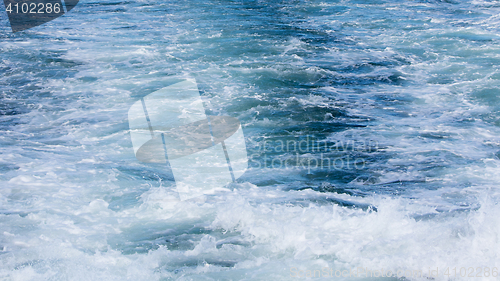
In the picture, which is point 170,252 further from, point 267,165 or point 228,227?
point 267,165

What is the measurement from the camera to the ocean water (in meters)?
4.80

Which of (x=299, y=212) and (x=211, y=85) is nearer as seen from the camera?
(x=299, y=212)

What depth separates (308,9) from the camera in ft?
64.4

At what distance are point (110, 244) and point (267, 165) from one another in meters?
2.92

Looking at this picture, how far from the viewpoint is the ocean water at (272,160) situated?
4805 mm

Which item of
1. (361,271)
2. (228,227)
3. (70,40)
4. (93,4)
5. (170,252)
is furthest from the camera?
(93,4)

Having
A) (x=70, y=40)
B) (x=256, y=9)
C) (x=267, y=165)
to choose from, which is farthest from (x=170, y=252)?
(x=256, y=9)

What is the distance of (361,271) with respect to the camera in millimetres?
4590

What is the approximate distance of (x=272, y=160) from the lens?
724 cm

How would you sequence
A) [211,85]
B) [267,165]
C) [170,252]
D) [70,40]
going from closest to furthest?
[170,252]
[267,165]
[211,85]
[70,40]

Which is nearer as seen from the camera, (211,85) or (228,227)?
(228,227)

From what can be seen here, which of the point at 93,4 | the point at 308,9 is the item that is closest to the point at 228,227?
the point at 308,9

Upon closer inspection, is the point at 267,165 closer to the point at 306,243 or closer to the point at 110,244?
the point at 306,243

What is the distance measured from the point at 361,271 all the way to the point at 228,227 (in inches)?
Answer: 67.9
